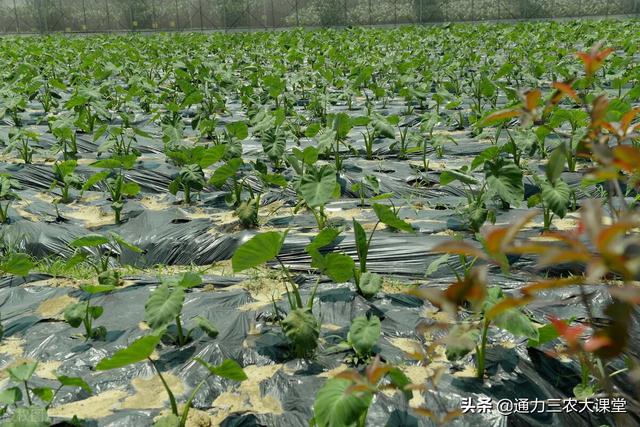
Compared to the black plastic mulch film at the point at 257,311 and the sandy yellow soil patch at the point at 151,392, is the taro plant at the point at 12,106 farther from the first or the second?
the sandy yellow soil patch at the point at 151,392

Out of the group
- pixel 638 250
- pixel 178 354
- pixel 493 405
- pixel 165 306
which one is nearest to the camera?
pixel 638 250

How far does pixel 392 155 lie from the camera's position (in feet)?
17.4

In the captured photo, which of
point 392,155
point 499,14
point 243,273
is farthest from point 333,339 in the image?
point 499,14

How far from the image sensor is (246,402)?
7.23 feet

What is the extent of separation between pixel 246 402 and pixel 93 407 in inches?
19.4

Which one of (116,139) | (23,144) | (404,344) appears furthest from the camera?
(23,144)

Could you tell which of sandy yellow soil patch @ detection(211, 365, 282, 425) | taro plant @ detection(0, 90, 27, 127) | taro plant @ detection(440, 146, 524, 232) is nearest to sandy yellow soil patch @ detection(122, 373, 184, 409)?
sandy yellow soil patch @ detection(211, 365, 282, 425)

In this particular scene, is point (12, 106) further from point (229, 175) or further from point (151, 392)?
point (151, 392)

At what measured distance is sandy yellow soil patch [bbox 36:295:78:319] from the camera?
2.88 metres

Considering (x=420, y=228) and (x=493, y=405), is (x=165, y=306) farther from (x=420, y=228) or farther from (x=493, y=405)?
(x=420, y=228)

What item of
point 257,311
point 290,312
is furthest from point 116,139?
point 290,312

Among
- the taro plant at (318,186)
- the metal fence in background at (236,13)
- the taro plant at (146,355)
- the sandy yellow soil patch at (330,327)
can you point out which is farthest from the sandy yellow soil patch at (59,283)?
the metal fence in background at (236,13)

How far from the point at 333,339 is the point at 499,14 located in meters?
20.0

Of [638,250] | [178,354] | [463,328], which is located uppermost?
[638,250]
